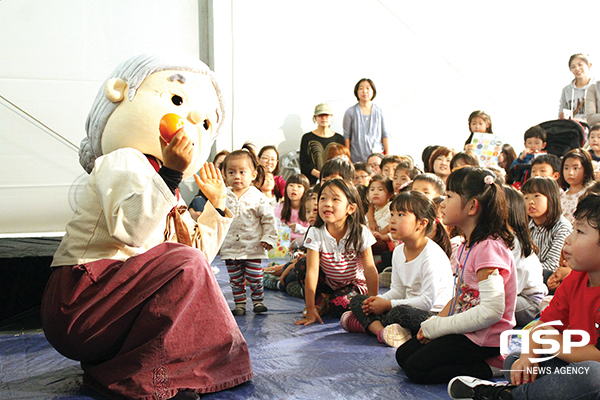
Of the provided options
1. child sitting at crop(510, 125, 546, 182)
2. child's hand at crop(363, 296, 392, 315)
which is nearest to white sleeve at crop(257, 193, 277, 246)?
child's hand at crop(363, 296, 392, 315)

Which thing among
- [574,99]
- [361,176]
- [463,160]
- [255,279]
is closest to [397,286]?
[255,279]

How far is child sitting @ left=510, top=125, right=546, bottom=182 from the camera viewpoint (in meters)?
5.13

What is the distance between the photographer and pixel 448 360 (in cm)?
192

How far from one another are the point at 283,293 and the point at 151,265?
188 cm

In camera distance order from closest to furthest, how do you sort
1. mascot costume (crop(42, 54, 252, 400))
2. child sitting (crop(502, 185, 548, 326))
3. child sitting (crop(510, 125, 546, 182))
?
1. mascot costume (crop(42, 54, 252, 400))
2. child sitting (crop(502, 185, 548, 326))
3. child sitting (crop(510, 125, 546, 182))

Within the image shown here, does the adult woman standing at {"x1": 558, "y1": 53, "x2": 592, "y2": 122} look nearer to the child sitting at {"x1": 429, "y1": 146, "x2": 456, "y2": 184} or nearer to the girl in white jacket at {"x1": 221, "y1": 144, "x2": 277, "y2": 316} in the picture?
the child sitting at {"x1": 429, "y1": 146, "x2": 456, "y2": 184}

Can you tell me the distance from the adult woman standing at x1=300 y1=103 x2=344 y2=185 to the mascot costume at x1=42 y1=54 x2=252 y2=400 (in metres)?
4.21

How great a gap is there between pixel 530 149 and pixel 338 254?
10.9ft

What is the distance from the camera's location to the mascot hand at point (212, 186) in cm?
214

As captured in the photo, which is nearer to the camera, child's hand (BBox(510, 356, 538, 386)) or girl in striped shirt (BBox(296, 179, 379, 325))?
child's hand (BBox(510, 356, 538, 386))

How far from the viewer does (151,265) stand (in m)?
1.77

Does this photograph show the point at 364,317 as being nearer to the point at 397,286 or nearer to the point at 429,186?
the point at 397,286

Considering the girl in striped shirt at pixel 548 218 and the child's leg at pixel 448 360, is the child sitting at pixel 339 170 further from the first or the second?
the child's leg at pixel 448 360

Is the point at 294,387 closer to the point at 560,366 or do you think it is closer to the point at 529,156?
the point at 560,366
